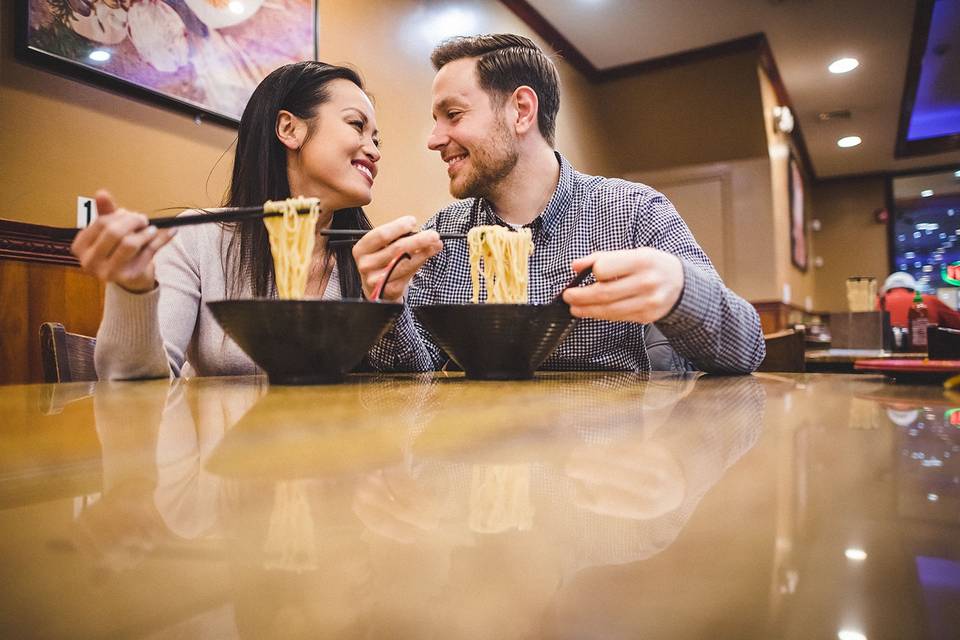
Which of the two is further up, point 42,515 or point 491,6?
point 491,6

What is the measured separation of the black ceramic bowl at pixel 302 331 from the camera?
73cm

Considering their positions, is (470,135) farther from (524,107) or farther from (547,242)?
(547,242)

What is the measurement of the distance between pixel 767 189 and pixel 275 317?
5043 millimetres

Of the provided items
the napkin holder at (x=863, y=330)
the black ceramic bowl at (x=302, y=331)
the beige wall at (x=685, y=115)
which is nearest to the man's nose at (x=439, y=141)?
the black ceramic bowl at (x=302, y=331)

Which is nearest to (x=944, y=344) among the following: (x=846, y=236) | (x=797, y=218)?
(x=797, y=218)

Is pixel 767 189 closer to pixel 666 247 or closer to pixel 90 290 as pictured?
pixel 666 247

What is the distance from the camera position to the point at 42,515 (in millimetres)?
237

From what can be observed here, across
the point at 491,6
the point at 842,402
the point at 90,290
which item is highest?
the point at 491,6

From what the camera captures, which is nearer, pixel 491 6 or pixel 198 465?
pixel 198 465

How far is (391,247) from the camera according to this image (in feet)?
3.08

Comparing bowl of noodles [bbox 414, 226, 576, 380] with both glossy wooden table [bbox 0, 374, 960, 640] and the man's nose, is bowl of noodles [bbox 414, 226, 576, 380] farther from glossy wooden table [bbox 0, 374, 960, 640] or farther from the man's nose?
the man's nose

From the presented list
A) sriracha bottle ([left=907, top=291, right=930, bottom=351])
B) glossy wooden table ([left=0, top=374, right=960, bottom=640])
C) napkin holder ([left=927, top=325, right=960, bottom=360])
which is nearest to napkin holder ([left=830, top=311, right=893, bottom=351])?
sriracha bottle ([left=907, top=291, right=930, bottom=351])

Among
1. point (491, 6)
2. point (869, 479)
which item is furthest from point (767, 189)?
point (869, 479)

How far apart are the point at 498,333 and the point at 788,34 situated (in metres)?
4.83
